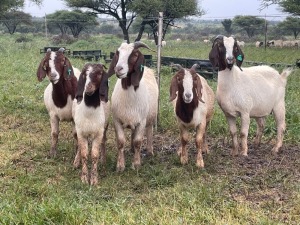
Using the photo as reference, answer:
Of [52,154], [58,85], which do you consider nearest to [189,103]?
[58,85]

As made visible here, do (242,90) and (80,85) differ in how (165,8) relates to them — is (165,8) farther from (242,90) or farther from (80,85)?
(80,85)

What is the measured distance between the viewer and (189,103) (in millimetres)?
5777

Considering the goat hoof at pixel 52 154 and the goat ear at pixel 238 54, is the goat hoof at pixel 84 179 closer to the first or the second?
the goat hoof at pixel 52 154

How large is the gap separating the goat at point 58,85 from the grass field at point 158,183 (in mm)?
603

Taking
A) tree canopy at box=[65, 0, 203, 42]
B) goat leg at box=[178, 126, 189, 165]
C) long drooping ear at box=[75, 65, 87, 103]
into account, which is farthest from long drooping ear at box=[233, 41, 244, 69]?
tree canopy at box=[65, 0, 203, 42]

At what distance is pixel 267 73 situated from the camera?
675 cm

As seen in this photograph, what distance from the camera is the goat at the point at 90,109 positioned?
16.9 feet

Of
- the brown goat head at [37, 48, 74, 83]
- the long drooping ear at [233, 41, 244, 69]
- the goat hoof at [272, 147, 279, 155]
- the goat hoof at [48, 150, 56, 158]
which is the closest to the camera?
the brown goat head at [37, 48, 74, 83]

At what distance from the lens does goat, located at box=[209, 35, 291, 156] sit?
20.0 ft

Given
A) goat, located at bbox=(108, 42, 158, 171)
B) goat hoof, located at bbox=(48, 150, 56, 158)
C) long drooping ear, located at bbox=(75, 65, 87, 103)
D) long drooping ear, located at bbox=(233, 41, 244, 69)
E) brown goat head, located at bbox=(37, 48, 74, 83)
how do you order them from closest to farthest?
long drooping ear, located at bbox=(75, 65, 87, 103) → goat, located at bbox=(108, 42, 158, 171) → brown goat head, located at bbox=(37, 48, 74, 83) → long drooping ear, located at bbox=(233, 41, 244, 69) → goat hoof, located at bbox=(48, 150, 56, 158)

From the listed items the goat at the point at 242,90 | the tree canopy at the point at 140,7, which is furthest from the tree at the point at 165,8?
the goat at the point at 242,90

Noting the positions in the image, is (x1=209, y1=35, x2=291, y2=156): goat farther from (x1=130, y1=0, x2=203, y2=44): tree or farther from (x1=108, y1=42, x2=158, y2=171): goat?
(x1=130, y1=0, x2=203, y2=44): tree

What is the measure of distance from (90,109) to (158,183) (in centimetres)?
122

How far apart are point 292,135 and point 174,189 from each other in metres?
3.30
